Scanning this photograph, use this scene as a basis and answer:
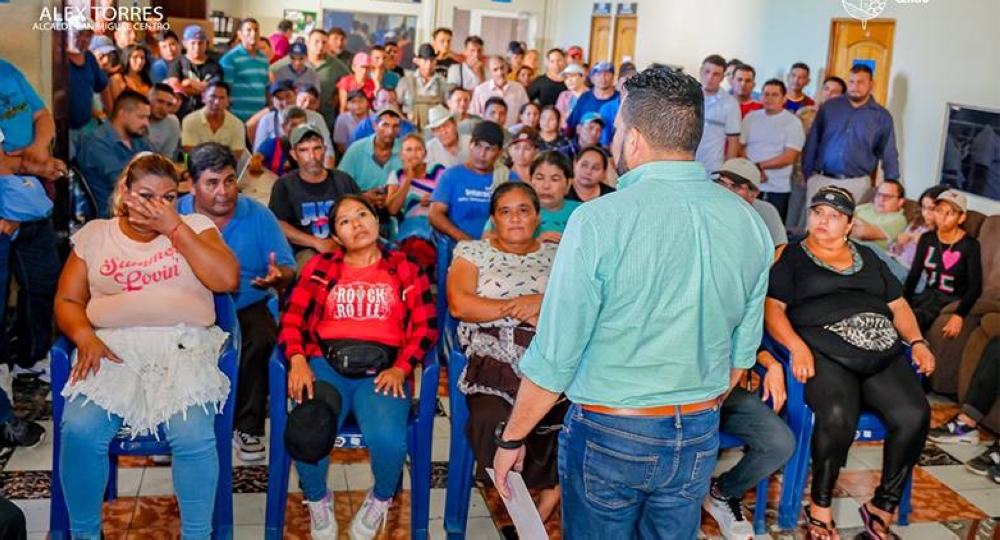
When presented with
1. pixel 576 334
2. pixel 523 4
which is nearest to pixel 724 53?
pixel 523 4

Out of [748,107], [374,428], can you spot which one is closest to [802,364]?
[374,428]

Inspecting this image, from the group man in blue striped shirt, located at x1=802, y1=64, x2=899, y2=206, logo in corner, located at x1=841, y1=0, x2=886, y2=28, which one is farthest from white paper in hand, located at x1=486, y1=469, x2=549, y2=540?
logo in corner, located at x1=841, y1=0, x2=886, y2=28

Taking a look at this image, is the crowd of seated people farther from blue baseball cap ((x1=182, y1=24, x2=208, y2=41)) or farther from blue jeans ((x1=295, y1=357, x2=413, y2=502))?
blue baseball cap ((x1=182, y1=24, x2=208, y2=41))

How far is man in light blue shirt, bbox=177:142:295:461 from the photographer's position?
3.40m

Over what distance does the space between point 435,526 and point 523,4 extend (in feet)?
42.6

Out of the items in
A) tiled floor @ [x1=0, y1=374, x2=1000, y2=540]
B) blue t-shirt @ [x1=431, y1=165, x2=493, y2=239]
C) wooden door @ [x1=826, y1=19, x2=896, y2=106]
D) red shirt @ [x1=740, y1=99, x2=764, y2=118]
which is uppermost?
wooden door @ [x1=826, y1=19, x2=896, y2=106]

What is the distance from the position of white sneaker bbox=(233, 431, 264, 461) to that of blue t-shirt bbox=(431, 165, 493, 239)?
1.58 m

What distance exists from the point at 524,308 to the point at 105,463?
1314 millimetres

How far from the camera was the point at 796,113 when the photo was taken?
782 centimetres

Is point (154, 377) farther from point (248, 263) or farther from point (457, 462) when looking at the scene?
point (457, 462)

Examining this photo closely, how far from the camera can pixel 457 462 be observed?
10.1 ft

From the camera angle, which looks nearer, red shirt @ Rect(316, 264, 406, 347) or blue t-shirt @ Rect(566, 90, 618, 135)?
red shirt @ Rect(316, 264, 406, 347)

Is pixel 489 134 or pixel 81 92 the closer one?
pixel 489 134

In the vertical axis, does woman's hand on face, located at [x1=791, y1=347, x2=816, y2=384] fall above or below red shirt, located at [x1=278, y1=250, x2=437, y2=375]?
below
